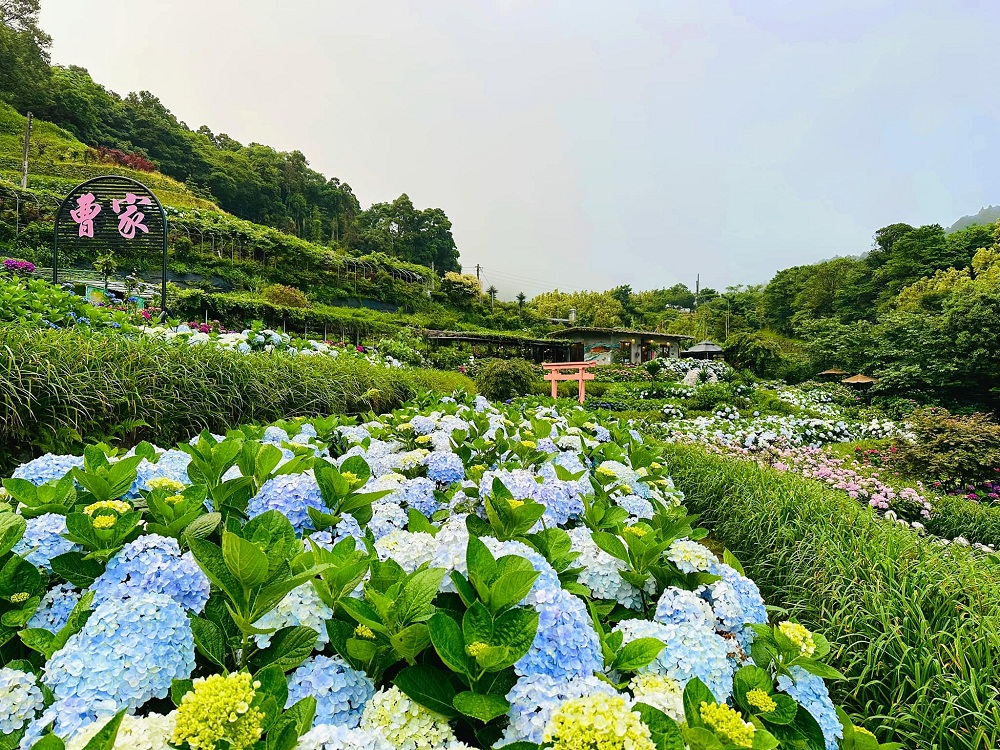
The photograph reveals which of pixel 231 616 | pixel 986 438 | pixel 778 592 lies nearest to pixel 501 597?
pixel 231 616

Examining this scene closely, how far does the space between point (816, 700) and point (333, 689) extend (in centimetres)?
66

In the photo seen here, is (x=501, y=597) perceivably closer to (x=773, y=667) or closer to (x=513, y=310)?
(x=773, y=667)

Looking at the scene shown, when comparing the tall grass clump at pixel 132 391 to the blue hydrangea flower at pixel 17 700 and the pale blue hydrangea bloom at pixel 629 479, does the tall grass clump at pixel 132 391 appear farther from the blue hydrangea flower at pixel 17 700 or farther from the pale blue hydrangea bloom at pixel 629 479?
the pale blue hydrangea bloom at pixel 629 479

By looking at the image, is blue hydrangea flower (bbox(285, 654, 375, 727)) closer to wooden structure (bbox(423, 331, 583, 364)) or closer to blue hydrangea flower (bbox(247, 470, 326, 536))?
blue hydrangea flower (bbox(247, 470, 326, 536))

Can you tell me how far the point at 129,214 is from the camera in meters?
6.65

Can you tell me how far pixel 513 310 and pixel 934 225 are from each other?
27.4 m

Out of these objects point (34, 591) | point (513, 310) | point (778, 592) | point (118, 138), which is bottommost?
point (778, 592)

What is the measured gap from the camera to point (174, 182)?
31.3 meters

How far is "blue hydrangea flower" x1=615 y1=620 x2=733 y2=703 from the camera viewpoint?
2.23 feet

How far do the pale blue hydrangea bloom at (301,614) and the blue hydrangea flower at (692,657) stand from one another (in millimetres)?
412

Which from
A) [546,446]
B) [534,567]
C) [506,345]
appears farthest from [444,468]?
[506,345]

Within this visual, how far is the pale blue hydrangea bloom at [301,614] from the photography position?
2.18ft

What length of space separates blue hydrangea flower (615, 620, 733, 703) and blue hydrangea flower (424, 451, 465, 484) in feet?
2.71

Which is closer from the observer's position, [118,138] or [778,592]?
[778,592]
